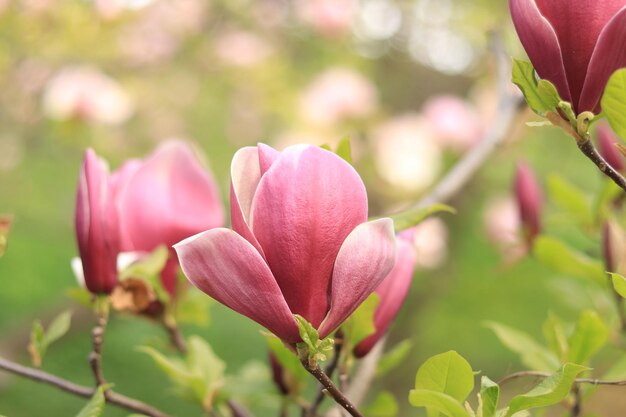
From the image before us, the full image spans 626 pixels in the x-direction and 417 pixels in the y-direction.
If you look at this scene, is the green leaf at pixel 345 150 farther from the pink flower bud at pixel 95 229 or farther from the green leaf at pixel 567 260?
the green leaf at pixel 567 260

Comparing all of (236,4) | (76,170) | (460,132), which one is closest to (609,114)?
(460,132)

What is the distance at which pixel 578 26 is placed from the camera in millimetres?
431

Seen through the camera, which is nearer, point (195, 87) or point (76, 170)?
point (195, 87)

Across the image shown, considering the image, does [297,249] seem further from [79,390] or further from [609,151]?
[609,151]

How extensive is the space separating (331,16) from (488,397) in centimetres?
244

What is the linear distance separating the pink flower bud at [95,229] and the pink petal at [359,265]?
244mm

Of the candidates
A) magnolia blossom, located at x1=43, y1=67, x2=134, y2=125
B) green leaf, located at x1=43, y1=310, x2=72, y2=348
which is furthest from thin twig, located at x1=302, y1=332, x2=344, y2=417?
magnolia blossom, located at x1=43, y1=67, x2=134, y2=125

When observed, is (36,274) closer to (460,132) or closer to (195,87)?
(195,87)

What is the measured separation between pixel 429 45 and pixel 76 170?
9.81ft

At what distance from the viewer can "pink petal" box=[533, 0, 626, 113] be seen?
43 centimetres

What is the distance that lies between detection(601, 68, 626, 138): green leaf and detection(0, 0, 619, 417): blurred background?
0.80 meters

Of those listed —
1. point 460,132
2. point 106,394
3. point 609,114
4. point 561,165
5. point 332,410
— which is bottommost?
point 561,165

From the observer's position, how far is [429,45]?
295 cm

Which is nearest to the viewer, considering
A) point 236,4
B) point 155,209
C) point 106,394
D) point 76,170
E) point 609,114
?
point 609,114
